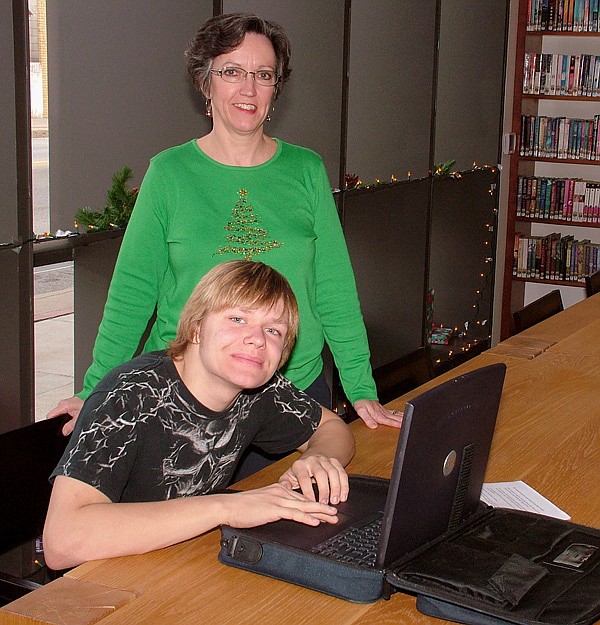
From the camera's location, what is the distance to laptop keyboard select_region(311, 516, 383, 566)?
156 cm

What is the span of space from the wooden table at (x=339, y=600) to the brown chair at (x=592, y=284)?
132cm

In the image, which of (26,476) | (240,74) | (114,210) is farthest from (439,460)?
(114,210)

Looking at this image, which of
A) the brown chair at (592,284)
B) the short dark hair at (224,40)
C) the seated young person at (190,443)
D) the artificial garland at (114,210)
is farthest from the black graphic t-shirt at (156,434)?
the brown chair at (592,284)

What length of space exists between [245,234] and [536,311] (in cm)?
175

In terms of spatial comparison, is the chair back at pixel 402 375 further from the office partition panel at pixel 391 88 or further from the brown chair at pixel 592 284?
the office partition panel at pixel 391 88

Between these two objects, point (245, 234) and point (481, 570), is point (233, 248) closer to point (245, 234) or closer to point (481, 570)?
point (245, 234)

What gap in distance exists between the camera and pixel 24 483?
2.03 m

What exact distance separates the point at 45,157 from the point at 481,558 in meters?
2.30

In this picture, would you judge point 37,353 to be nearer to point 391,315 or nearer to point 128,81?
point 128,81

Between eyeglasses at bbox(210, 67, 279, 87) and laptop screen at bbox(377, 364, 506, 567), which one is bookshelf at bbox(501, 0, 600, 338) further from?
laptop screen at bbox(377, 364, 506, 567)

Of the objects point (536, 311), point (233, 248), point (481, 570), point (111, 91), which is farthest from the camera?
point (536, 311)

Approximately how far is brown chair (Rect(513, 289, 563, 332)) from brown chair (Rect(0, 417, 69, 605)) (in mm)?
1902

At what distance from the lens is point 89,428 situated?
66.2 inches

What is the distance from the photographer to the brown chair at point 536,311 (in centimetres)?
362
